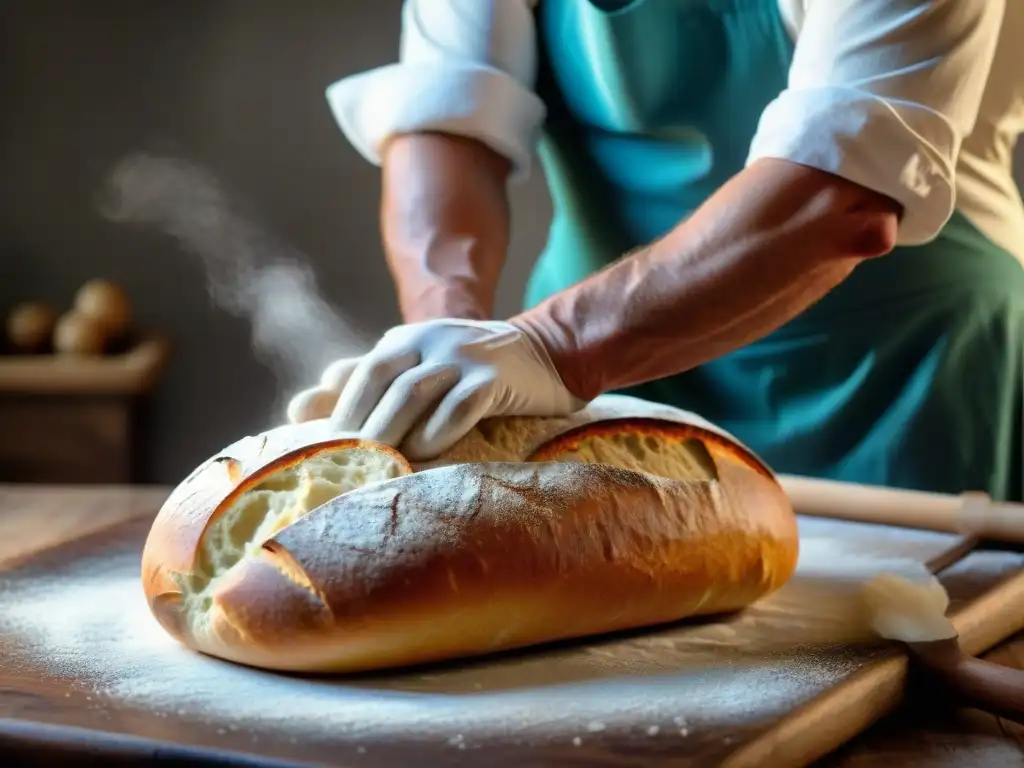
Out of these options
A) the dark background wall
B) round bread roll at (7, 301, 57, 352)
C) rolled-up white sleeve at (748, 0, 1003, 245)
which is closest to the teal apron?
rolled-up white sleeve at (748, 0, 1003, 245)

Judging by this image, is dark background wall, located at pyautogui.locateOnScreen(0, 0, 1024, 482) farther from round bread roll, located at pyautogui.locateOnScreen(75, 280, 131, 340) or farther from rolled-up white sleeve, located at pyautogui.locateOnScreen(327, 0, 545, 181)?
rolled-up white sleeve, located at pyautogui.locateOnScreen(327, 0, 545, 181)

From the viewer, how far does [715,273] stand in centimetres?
120

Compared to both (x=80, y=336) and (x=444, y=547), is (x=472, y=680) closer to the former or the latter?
(x=444, y=547)

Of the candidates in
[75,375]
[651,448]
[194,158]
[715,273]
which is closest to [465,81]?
[715,273]


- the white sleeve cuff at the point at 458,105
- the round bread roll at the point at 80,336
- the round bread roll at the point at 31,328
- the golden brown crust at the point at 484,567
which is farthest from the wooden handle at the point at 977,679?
the round bread roll at the point at 31,328

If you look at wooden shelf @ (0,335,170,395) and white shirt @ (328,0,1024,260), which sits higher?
white shirt @ (328,0,1024,260)

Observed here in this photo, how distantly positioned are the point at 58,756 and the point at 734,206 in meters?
0.77

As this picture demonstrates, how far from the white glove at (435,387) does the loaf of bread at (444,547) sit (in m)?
0.02

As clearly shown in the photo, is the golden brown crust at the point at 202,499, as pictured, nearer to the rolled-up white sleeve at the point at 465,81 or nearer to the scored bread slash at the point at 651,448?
the scored bread slash at the point at 651,448

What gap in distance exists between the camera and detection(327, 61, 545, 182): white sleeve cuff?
1551 millimetres

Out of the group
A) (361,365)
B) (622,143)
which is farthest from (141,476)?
(361,365)

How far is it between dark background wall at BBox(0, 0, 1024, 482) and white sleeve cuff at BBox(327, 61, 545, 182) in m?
1.08

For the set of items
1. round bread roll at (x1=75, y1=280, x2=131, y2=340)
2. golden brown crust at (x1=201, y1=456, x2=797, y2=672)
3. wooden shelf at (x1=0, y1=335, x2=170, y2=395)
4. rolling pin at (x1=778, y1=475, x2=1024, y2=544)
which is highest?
golden brown crust at (x1=201, y1=456, x2=797, y2=672)

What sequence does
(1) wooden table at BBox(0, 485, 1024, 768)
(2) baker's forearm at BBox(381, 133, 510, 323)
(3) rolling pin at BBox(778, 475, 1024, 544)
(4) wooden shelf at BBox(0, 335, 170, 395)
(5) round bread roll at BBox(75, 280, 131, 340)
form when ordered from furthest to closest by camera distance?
(5) round bread roll at BBox(75, 280, 131, 340) → (4) wooden shelf at BBox(0, 335, 170, 395) → (2) baker's forearm at BBox(381, 133, 510, 323) → (3) rolling pin at BBox(778, 475, 1024, 544) → (1) wooden table at BBox(0, 485, 1024, 768)
